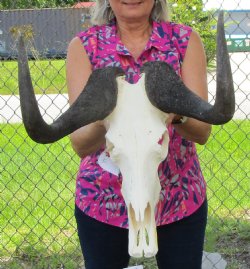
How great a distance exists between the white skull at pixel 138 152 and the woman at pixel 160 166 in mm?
290

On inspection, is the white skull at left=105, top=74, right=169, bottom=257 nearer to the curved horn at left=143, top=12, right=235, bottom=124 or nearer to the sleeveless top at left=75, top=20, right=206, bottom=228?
the curved horn at left=143, top=12, right=235, bottom=124

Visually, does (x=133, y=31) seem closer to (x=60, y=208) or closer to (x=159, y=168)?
(x=159, y=168)

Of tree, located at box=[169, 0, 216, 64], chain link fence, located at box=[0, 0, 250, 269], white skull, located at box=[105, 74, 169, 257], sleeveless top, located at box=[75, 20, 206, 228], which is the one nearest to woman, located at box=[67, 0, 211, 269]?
sleeveless top, located at box=[75, 20, 206, 228]

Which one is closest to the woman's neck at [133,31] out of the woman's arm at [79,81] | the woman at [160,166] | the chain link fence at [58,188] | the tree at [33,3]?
the woman at [160,166]

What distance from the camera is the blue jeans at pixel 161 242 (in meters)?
2.24

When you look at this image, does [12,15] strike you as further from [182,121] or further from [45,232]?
[182,121]

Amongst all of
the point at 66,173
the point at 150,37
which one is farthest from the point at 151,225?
the point at 66,173

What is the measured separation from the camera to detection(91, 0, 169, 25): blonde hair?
2262mm

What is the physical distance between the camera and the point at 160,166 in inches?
84.0

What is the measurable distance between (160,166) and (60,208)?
2.68 m

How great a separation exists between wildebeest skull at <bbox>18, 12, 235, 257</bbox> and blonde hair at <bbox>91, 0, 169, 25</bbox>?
21.9 inches

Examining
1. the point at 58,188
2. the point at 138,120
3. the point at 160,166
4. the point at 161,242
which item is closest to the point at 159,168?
the point at 160,166

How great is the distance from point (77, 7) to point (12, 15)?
0.62 m

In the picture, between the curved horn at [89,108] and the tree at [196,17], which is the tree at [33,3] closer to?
the tree at [196,17]
